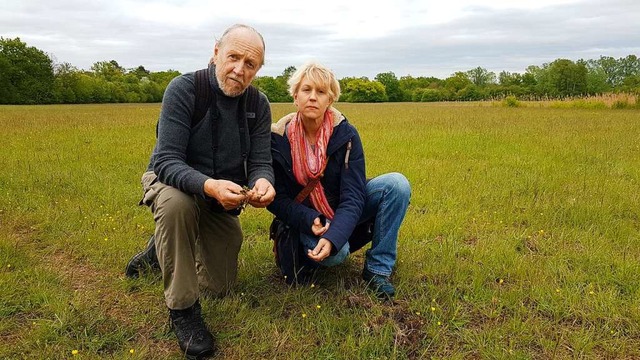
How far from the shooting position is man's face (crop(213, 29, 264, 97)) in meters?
2.74

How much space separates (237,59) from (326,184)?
3.32 feet

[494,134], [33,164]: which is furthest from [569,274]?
[494,134]

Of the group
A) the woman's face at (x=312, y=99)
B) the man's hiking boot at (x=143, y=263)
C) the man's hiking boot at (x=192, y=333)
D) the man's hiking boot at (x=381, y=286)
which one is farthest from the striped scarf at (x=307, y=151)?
the man's hiking boot at (x=143, y=263)

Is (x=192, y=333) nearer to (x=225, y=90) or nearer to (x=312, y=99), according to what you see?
(x=225, y=90)

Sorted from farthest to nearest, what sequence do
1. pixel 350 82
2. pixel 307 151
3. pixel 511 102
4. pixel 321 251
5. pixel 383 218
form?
pixel 350 82 < pixel 511 102 < pixel 383 218 < pixel 307 151 < pixel 321 251

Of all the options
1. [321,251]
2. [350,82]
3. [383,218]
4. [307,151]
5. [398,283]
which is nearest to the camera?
[321,251]

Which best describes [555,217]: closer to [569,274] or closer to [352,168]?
[569,274]

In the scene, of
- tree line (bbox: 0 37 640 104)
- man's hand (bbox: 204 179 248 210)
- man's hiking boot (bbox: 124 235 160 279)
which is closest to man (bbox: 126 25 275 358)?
man's hand (bbox: 204 179 248 210)

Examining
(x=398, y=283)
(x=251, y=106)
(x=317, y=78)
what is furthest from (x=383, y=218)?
(x=251, y=106)

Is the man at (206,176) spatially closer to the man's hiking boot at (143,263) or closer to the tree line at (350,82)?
the man's hiking boot at (143,263)

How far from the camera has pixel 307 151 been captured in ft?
10.2

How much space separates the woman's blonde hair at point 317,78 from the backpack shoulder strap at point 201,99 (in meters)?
0.54

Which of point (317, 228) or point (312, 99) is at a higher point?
point (312, 99)

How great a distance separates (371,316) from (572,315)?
1.29 meters
